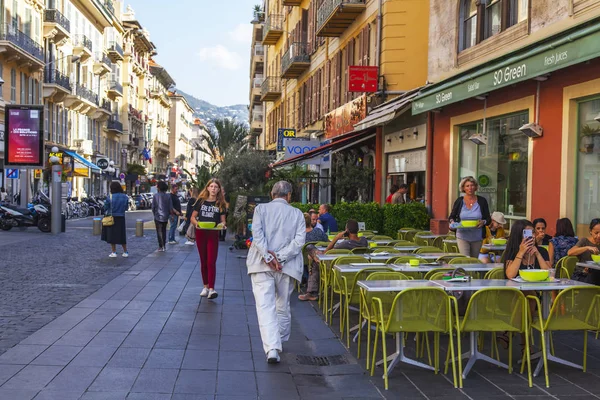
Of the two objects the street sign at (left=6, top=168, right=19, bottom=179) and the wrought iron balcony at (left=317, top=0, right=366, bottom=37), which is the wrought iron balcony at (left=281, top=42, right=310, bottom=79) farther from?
the street sign at (left=6, top=168, right=19, bottom=179)

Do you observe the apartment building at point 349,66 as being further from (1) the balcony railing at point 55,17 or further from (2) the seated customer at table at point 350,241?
(1) the balcony railing at point 55,17

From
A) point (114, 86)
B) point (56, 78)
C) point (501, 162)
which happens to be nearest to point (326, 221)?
point (501, 162)

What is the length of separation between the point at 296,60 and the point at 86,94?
81.3 ft

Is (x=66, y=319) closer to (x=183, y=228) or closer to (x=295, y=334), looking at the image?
(x=295, y=334)

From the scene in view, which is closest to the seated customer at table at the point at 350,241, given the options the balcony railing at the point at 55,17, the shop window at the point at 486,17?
the shop window at the point at 486,17

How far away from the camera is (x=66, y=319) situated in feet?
29.1

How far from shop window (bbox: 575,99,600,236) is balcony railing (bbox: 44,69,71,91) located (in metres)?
39.3

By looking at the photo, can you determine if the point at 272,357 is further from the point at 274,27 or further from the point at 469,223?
the point at 274,27

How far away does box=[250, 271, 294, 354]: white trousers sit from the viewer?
23.3 ft

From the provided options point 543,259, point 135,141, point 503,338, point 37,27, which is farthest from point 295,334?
point 135,141

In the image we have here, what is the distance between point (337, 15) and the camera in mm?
24969

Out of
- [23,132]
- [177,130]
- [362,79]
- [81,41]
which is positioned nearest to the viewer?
[362,79]

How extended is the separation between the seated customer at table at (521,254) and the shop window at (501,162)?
6191mm

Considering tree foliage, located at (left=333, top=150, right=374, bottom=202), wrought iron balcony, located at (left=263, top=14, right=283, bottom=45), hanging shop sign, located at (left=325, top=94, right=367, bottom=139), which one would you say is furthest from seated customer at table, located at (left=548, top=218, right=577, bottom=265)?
wrought iron balcony, located at (left=263, top=14, right=283, bottom=45)
